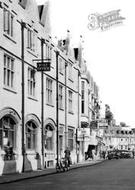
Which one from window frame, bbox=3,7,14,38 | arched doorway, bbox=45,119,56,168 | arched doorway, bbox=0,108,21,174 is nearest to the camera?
arched doorway, bbox=0,108,21,174

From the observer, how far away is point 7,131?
101ft

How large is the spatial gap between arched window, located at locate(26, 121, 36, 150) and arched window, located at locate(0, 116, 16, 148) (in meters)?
3.09

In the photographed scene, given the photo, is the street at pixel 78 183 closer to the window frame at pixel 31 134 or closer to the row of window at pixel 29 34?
the window frame at pixel 31 134

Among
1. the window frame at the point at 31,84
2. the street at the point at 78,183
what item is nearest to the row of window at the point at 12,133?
the window frame at the point at 31,84

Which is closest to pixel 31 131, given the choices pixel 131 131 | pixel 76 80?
pixel 76 80

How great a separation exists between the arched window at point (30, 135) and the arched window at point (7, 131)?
3.09m

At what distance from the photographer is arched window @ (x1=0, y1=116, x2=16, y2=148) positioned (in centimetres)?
2978

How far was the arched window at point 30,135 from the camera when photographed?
3495 cm

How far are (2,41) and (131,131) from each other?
172686mm

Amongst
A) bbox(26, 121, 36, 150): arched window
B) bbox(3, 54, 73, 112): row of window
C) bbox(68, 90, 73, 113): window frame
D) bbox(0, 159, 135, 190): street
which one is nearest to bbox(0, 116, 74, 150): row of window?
bbox(26, 121, 36, 150): arched window

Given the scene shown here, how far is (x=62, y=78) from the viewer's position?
150 ft

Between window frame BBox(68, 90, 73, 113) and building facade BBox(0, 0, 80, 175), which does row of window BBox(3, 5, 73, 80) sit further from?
window frame BBox(68, 90, 73, 113)

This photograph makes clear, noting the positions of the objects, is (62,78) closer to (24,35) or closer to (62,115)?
(62,115)

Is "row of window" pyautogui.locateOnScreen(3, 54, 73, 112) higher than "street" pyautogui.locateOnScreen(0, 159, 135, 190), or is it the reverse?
"row of window" pyautogui.locateOnScreen(3, 54, 73, 112)
